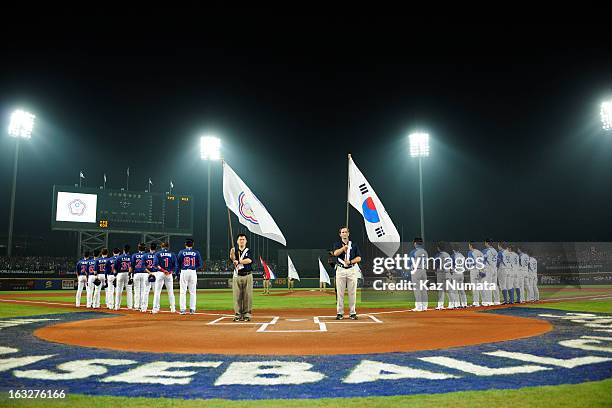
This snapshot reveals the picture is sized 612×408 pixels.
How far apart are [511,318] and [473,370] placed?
25.1ft

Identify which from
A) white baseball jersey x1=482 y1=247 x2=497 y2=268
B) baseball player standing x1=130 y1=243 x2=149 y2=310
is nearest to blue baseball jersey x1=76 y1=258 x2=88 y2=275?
baseball player standing x1=130 y1=243 x2=149 y2=310

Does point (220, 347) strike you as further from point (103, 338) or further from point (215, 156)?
point (215, 156)

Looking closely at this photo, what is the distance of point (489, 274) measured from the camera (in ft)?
54.4

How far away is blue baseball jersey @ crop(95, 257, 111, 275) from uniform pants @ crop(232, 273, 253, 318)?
25.2ft

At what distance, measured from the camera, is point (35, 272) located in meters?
35.5

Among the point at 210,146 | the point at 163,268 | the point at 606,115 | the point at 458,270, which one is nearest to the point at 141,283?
the point at 163,268

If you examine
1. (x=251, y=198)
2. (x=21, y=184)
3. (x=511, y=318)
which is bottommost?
(x=511, y=318)

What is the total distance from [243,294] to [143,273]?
5779 mm

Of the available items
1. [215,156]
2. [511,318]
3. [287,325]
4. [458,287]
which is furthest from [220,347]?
[215,156]

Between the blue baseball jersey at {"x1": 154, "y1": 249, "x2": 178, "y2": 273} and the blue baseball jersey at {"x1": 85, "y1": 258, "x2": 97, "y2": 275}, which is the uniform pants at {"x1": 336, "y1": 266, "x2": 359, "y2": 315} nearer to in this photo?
the blue baseball jersey at {"x1": 154, "y1": 249, "x2": 178, "y2": 273}

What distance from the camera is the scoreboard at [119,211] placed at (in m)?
34.3

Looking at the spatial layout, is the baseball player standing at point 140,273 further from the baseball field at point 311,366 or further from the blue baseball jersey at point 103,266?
the baseball field at point 311,366

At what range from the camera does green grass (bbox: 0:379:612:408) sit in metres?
3.90

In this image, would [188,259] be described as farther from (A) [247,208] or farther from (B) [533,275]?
(B) [533,275]
